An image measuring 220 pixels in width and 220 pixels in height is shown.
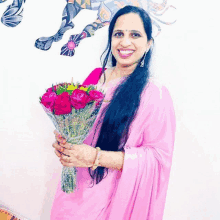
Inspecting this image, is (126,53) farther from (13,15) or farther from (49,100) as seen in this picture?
(13,15)

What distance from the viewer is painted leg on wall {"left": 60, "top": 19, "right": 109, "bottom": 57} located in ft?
3.70

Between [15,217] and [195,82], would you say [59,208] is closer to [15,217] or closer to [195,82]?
[15,217]

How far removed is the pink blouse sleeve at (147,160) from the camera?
92cm

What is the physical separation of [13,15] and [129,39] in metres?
0.68

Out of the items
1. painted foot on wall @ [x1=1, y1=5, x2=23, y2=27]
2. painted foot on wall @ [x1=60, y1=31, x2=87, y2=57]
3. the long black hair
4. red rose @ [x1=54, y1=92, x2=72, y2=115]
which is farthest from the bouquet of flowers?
painted foot on wall @ [x1=1, y1=5, x2=23, y2=27]

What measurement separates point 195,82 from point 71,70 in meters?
0.68

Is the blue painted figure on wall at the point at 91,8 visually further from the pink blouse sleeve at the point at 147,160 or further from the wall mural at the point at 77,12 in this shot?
the pink blouse sleeve at the point at 147,160

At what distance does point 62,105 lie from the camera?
2.47 ft

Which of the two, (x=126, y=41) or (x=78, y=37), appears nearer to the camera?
(x=126, y=41)

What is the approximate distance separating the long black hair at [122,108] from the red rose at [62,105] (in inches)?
10.0

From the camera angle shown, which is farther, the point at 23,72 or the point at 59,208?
the point at 23,72

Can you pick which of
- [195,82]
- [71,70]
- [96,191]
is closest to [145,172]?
[96,191]

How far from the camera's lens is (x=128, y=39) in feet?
3.17

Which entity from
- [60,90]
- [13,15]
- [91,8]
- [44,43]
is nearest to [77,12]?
[91,8]
